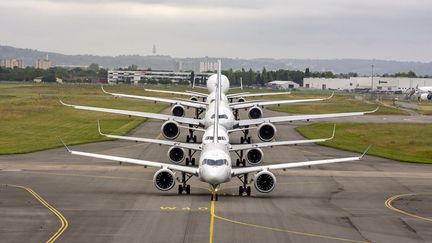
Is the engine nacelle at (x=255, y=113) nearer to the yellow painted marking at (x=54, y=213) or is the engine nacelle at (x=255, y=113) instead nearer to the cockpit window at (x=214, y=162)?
the yellow painted marking at (x=54, y=213)

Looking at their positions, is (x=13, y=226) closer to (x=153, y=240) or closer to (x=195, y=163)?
(x=153, y=240)

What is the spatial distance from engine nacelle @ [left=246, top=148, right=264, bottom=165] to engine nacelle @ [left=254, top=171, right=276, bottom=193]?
1724 cm

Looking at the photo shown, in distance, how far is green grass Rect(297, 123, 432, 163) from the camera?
290 feet

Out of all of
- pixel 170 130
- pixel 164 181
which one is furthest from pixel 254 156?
pixel 170 130

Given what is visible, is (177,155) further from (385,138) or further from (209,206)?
(385,138)

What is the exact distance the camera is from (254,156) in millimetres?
70500

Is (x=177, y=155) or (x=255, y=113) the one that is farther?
(x=255, y=113)

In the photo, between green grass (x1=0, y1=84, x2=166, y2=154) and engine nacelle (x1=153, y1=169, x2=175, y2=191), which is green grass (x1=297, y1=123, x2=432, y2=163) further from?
engine nacelle (x1=153, y1=169, x2=175, y2=191)

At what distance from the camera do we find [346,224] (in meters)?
44.6

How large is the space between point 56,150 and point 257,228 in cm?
4497

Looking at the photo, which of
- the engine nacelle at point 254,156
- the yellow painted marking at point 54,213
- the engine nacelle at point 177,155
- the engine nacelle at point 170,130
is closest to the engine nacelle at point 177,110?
the engine nacelle at point 170,130

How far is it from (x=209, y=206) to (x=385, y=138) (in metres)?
60.8

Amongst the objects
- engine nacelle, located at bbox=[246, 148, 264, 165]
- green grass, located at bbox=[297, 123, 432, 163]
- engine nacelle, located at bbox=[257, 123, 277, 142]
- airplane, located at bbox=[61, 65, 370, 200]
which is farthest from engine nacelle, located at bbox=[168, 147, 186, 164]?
green grass, located at bbox=[297, 123, 432, 163]

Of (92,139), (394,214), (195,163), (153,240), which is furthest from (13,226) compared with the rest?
(92,139)
